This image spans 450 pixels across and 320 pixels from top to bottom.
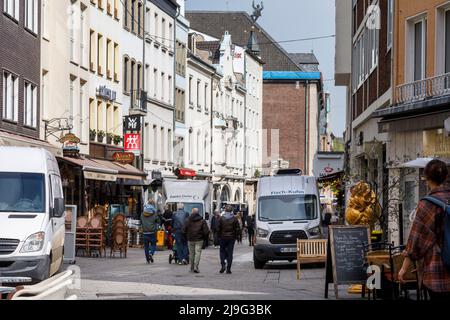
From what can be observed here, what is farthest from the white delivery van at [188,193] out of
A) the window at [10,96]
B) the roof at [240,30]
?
the roof at [240,30]

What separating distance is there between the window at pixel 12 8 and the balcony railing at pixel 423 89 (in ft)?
50.5

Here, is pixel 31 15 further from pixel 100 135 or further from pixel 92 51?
pixel 100 135

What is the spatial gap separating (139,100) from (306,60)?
7531 cm

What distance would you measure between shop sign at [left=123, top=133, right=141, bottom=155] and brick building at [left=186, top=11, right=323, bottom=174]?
4783 cm

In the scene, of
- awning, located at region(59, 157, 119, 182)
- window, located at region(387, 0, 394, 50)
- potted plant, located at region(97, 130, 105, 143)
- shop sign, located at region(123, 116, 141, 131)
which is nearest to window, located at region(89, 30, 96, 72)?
Result: potted plant, located at region(97, 130, 105, 143)

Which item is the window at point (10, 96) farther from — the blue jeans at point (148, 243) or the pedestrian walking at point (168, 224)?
the pedestrian walking at point (168, 224)

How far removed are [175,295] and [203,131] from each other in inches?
2287

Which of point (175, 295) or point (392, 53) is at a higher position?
point (392, 53)

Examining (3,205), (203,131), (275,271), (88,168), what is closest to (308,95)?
(203,131)

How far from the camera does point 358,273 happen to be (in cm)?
1903

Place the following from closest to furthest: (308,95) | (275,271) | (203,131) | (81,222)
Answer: (275,271) → (81,222) → (203,131) → (308,95)

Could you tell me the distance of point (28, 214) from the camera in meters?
20.5

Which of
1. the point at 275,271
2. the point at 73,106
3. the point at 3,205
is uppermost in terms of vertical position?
the point at 73,106

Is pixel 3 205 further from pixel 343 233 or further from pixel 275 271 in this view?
pixel 275 271
